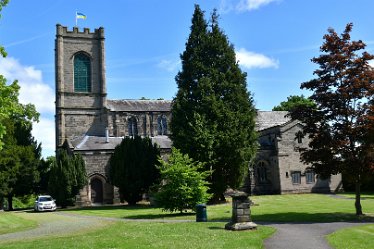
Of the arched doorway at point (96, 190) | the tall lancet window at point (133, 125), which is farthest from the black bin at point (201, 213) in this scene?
the tall lancet window at point (133, 125)

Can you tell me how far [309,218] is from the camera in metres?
22.8

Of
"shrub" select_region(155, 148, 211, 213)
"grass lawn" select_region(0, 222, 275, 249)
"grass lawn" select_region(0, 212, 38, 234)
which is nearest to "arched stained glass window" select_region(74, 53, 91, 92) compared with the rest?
Answer: "grass lawn" select_region(0, 212, 38, 234)

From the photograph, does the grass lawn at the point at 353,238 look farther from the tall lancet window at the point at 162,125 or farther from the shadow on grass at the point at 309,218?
the tall lancet window at the point at 162,125

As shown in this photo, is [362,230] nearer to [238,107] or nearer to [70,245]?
[70,245]

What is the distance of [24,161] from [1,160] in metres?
4.10

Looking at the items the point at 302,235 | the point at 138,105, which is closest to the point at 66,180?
the point at 138,105

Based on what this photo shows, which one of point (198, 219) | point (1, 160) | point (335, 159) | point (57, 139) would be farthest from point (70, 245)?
point (57, 139)

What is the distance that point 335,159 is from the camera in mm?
23984

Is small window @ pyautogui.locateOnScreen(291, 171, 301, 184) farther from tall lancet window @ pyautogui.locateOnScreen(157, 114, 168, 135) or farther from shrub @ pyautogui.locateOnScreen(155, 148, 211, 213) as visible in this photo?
shrub @ pyautogui.locateOnScreen(155, 148, 211, 213)

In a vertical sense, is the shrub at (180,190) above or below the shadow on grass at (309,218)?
above

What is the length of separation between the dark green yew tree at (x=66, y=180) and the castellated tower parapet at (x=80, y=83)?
9707 mm

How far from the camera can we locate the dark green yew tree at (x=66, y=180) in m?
39.4

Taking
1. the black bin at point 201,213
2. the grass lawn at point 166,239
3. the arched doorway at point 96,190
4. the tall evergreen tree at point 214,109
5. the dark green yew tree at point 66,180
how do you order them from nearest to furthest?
1. the grass lawn at point 166,239
2. the black bin at point 201,213
3. the tall evergreen tree at point 214,109
4. the dark green yew tree at point 66,180
5. the arched doorway at point 96,190

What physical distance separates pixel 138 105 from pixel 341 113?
3427cm
